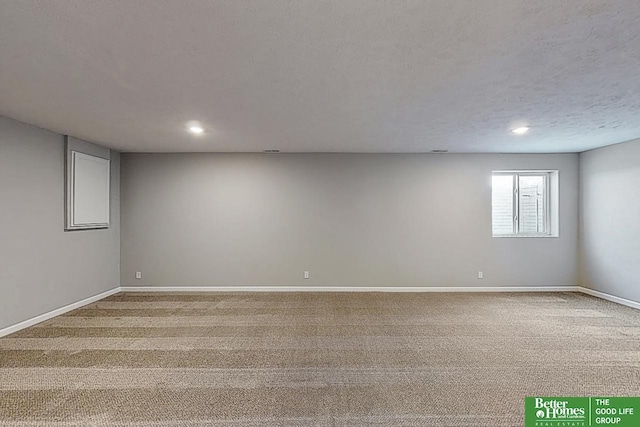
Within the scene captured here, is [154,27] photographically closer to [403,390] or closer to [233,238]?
[403,390]

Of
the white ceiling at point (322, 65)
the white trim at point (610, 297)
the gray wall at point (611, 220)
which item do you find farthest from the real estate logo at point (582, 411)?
the gray wall at point (611, 220)

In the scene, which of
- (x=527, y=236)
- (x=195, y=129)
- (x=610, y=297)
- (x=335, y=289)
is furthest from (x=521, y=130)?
(x=195, y=129)

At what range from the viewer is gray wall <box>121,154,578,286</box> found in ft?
21.0

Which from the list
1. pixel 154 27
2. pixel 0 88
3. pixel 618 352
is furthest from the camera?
pixel 618 352

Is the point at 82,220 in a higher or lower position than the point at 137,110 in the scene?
lower

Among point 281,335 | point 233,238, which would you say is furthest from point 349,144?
point 281,335

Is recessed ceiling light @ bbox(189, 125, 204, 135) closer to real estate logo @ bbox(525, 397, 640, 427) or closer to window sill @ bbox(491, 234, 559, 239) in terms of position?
real estate logo @ bbox(525, 397, 640, 427)

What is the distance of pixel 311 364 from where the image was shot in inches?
129

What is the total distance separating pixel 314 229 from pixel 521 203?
153 inches

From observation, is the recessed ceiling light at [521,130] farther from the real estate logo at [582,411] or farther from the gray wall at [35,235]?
the gray wall at [35,235]

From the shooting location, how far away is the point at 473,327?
14.2ft

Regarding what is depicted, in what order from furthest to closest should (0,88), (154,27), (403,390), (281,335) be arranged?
(281,335)
(0,88)
(403,390)
(154,27)

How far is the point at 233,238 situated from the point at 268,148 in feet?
5.71

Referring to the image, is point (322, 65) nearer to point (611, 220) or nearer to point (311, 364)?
point (311, 364)
